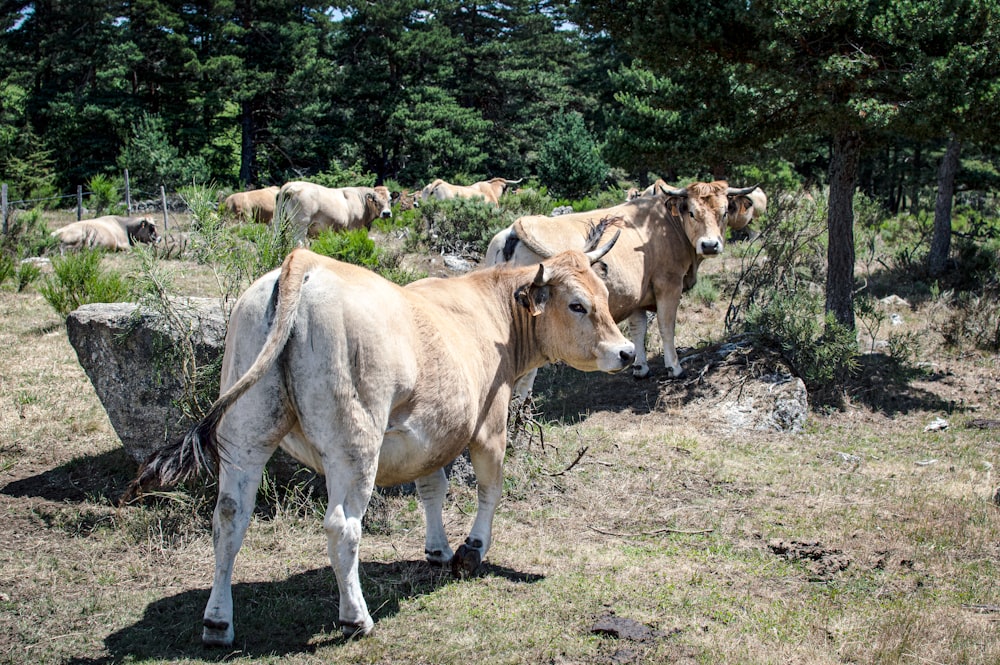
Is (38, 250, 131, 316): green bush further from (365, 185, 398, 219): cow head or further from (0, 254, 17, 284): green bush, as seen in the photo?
(365, 185, 398, 219): cow head

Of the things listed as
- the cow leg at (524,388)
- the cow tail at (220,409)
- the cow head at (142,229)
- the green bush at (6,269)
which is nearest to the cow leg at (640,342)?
the cow leg at (524,388)

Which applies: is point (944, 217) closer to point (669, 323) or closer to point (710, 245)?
point (710, 245)

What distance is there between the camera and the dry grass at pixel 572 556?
4984 millimetres

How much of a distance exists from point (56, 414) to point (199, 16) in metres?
30.5

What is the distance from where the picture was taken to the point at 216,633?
476cm

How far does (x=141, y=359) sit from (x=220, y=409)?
288 centimetres

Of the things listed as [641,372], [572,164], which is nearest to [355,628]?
[641,372]

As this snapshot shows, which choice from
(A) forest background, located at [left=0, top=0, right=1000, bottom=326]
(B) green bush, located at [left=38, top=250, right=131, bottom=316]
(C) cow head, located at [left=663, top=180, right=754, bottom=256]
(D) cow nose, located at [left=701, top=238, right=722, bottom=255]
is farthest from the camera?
(A) forest background, located at [left=0, top=0, right=1000, bottom=326]

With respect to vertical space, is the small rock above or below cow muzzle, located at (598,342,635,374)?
below

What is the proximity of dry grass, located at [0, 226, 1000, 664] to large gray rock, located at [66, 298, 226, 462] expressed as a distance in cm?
47

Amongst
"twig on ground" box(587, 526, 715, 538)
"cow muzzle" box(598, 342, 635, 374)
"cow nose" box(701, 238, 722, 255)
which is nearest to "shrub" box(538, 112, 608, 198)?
"cow nose" box(701, 238, 722, 255)

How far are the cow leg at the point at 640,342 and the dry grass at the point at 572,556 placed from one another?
1921 millimetres

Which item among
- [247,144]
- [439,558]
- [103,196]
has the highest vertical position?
[247,144]

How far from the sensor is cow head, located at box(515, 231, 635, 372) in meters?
6.09
